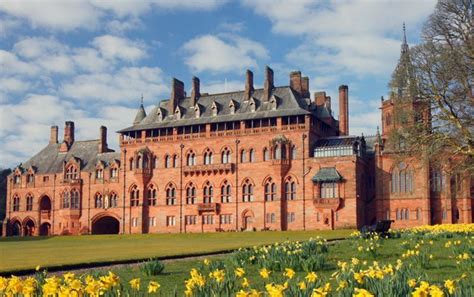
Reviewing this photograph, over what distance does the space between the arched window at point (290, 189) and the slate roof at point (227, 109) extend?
7.63m

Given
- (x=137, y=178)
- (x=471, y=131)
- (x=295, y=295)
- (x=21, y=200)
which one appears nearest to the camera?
(x=295, y=295)

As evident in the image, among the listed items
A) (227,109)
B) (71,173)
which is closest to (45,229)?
(71,173)

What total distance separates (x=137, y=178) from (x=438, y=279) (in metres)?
61.6

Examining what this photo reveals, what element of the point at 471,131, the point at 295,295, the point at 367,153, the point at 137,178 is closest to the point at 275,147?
the point at 367,153

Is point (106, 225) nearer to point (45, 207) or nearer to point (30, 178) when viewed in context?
point (45, 207)

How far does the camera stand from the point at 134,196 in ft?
243

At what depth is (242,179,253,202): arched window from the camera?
219 feet

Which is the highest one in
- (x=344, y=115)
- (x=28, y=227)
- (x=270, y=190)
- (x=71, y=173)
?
(x=344, y=115)

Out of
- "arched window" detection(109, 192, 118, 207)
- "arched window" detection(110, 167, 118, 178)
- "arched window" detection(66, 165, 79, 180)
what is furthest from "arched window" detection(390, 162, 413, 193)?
"arched window" detection(66, 165, 79, 180)

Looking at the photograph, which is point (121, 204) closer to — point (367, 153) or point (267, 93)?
point (267, 93)

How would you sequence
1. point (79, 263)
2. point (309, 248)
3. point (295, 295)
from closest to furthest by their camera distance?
1. point (295, 295)
2. point (309, 248)
3. point (79, 263)

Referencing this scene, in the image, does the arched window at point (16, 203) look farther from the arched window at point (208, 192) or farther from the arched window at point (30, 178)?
the arched window at point (208, 192)

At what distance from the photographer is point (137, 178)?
73188 millimetres

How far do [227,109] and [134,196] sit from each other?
16.8 metres
